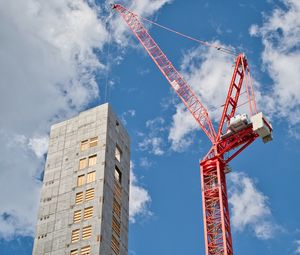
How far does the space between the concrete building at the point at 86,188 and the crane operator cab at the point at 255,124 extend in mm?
26405

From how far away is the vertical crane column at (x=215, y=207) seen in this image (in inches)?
6142

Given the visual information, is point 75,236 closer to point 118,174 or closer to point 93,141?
point 118,174

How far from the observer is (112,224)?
445 ft

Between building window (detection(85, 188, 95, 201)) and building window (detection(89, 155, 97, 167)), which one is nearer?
building window (detection(85, 188, 95, 201))

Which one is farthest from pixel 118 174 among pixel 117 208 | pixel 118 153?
pixel 117 208

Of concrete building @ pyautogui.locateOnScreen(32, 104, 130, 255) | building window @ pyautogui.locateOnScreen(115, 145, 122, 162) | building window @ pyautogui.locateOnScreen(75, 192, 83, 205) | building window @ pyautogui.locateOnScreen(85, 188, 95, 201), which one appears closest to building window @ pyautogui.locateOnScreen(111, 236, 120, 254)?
concrete building @ pyautogui.locateOnScreen(32, 104, 130, 255)

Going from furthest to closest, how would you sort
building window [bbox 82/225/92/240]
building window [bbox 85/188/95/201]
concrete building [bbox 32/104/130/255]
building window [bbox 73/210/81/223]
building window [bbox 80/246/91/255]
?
1. building window [bbox 85/188/95/201]
2. building window [bbox 73/210/81/223]
3. concrete building [bbox 32/104/130/255]
4. building window [bbox 82/225/92/240]
5. building window [bbox 80/246/91/255]

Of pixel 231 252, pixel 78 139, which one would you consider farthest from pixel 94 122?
pixel 231 252

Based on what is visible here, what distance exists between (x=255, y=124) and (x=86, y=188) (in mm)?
45367

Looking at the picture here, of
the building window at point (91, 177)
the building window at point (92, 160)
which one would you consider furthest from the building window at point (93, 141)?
the building window at point (91, 177)

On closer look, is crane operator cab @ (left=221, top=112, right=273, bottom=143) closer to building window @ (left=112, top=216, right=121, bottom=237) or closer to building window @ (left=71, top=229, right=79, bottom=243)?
building window @ (left=112, top=216, right=121, bottom=237)

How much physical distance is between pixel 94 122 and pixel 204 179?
1348 inches

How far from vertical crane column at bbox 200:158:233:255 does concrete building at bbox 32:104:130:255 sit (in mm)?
22941

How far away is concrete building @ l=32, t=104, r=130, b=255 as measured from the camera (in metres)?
132
